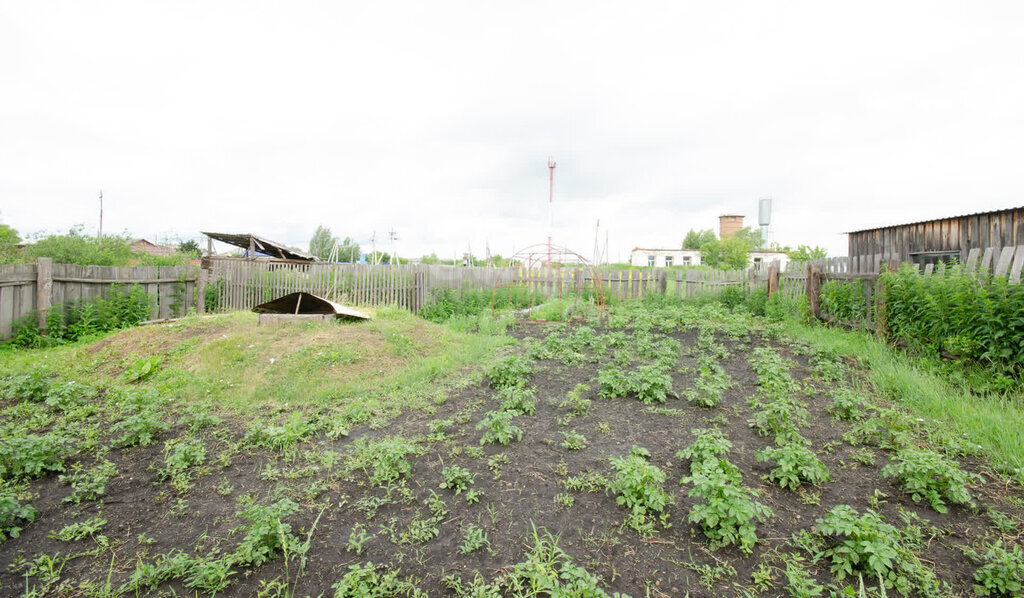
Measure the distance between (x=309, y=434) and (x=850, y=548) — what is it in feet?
12.4

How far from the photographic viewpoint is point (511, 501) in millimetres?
2822

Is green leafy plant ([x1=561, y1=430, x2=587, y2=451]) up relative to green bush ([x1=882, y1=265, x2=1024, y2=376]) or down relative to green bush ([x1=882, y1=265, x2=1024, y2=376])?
down

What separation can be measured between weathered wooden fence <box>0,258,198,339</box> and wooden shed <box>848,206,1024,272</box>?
14.6 meters

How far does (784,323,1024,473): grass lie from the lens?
3.45 m

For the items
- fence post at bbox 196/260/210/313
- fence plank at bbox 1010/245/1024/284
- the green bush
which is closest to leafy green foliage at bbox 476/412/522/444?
the green bush

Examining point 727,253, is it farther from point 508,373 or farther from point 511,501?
point 511,501

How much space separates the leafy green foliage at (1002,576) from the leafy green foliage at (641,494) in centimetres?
132

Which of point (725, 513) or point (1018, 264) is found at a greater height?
point (1018, 264)

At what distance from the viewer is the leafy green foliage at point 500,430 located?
142 inches

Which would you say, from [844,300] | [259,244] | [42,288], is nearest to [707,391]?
[844,300]

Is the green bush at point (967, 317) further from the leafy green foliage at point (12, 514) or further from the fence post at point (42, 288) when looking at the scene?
the fence post at point (42, 288)

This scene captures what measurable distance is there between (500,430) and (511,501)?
0.85 metres

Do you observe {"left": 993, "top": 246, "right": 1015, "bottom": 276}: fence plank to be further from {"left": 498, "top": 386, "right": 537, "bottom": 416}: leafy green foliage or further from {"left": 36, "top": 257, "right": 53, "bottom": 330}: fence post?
{"left": 36, "top": 257, "right": 53, "bottom": 330}: fence post

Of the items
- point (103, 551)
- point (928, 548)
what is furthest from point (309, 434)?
point (928, 548)
